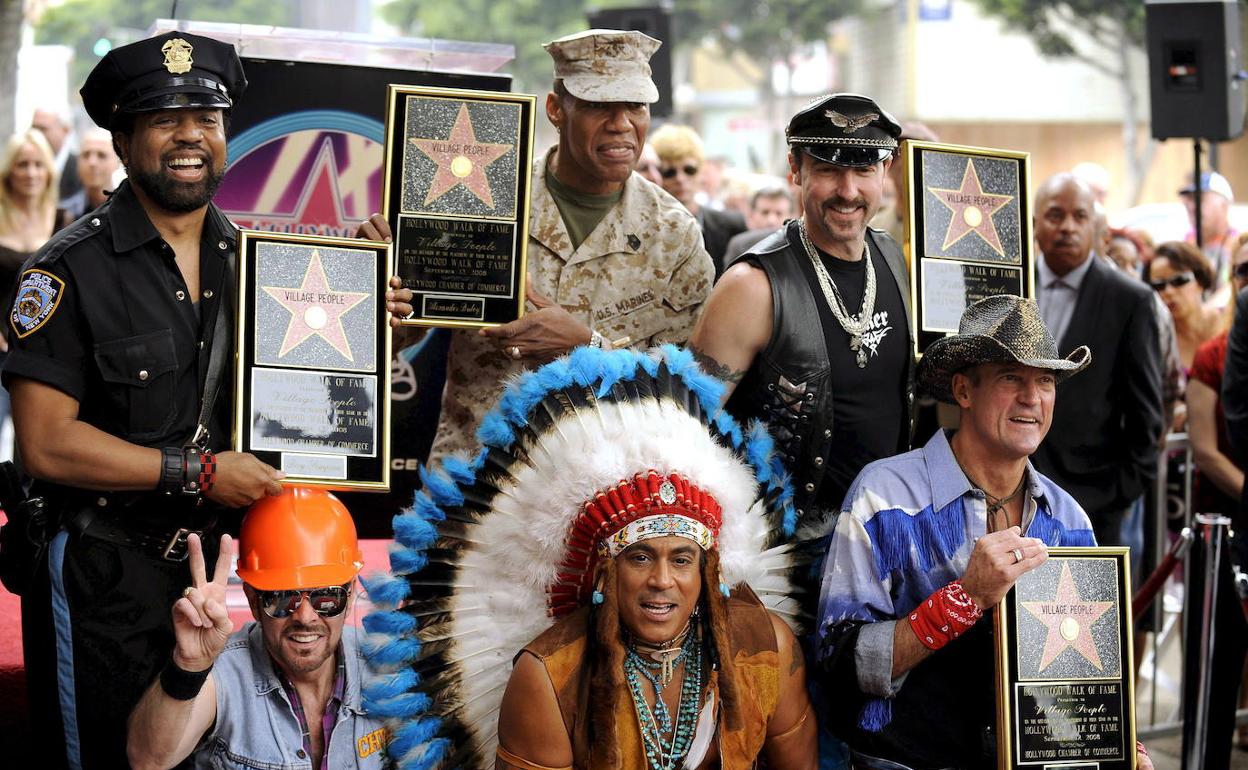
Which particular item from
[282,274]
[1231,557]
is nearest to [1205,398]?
[1231,557]

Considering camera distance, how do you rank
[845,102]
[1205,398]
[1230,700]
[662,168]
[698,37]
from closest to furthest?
1. [845,102]
2. [1230,700]
3. [1205,398]
4. [662,168]
5. [698,37]

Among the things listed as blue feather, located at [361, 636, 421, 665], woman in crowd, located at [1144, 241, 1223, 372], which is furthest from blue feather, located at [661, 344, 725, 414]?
woman in crowd, located at [1144, 241, 1223, 372]

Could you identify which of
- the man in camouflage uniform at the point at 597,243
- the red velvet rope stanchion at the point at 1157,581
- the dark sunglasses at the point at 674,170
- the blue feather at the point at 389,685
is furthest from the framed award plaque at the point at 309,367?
the dark sunglasses at the point at 674,170

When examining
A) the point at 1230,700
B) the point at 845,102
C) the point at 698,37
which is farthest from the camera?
the point at 698,37

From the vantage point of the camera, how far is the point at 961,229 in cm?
443

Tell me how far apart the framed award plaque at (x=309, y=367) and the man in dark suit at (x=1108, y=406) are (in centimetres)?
294

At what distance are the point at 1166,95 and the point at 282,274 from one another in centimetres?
635

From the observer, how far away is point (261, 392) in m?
3.56

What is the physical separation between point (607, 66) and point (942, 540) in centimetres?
176

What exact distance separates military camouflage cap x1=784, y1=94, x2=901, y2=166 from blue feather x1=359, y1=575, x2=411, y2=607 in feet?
5.28

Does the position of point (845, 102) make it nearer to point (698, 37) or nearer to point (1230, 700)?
point (1230, 700)

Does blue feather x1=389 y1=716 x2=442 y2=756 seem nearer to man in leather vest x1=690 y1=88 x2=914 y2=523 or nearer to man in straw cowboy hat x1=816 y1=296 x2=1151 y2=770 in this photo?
man in straw cowboy hat x1=816 y1=296 x2=1151 y2=770

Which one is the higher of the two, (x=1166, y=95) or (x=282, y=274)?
(x=1166, y=95)

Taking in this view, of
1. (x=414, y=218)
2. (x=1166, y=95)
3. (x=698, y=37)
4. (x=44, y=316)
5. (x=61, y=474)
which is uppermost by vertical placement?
(x=698, y=37)
